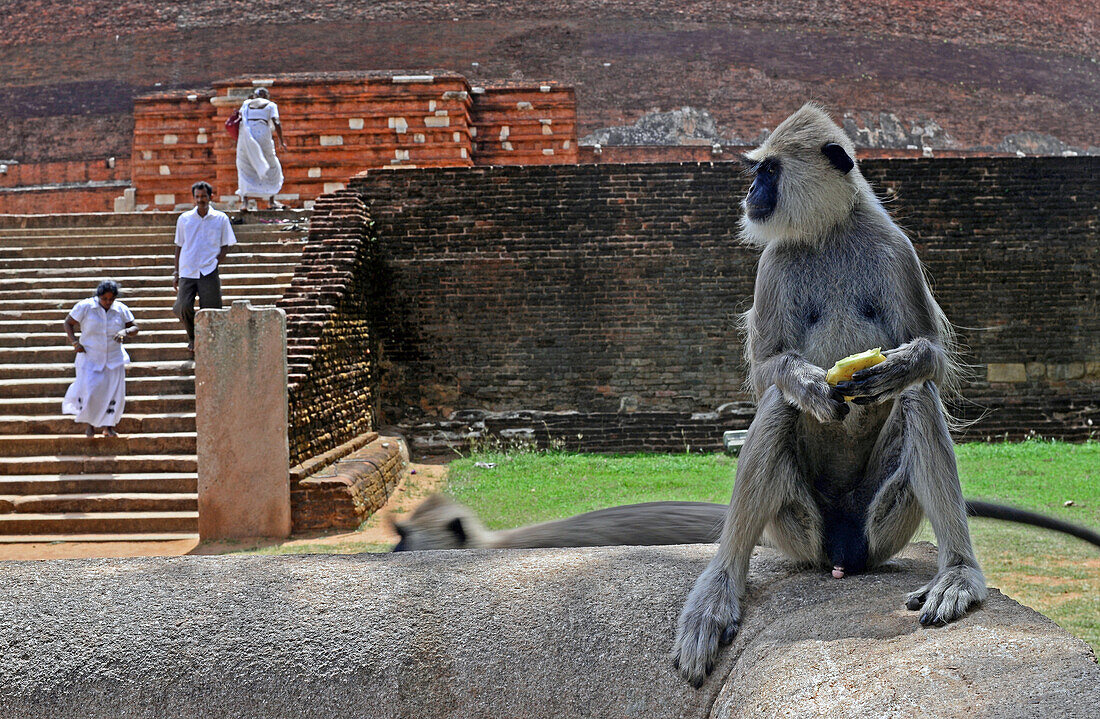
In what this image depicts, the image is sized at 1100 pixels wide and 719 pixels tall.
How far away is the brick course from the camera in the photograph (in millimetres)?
11141

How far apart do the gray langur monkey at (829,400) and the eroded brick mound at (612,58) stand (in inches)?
692

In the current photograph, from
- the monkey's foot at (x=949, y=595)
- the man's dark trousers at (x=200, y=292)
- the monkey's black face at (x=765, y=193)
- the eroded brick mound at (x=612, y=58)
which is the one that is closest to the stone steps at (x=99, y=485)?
the man's dark trousers at (x=200, y=292)

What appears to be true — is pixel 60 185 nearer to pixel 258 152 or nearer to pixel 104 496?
pixel 258 152

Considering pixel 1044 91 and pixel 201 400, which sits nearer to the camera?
pixel 201 400

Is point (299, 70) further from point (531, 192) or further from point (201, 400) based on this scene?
point (201, 400)

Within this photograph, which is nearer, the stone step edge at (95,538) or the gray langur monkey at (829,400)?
the gray langur monkey at (829,400)

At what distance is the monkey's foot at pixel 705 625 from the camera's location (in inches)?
97.6

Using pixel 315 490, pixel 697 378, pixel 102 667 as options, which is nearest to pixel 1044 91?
pixel 697 378

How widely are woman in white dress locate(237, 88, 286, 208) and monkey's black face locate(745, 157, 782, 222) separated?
37.6 feet

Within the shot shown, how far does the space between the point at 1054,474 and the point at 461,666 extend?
7.94 meters

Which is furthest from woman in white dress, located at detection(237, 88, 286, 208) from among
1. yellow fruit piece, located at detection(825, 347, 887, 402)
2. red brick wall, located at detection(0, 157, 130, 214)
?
yellow fruit piece, located at detection(825, 347, 887, 402)

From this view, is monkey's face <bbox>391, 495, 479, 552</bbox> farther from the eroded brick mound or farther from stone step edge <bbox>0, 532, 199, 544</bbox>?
the eroded brick mound

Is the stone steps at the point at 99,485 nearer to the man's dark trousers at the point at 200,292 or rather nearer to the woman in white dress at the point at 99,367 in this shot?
the woman in white dress at the point at 99,367

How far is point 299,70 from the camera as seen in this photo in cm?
2108
